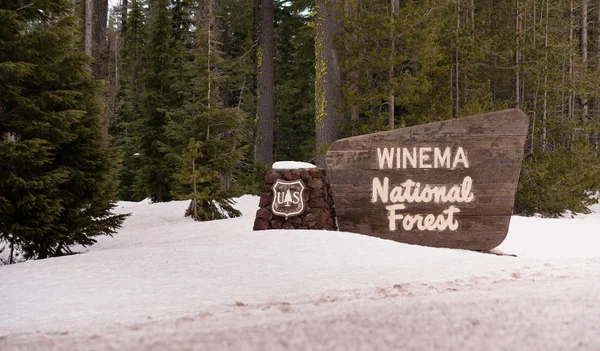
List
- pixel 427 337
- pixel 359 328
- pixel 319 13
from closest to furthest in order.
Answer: pixel 427 337 → pixel 359 328 → pixel 319 13

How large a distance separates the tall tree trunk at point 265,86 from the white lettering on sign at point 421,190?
459 inches

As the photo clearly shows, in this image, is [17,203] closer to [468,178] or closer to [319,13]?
[468,178]

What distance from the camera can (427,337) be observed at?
302 cm

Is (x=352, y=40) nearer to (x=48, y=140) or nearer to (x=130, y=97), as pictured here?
(x=48, y=140)

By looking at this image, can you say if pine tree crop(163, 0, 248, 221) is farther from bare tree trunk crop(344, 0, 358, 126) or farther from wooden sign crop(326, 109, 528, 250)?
wooden sign crop(326, 109, 528, 250)

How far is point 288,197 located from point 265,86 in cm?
1233

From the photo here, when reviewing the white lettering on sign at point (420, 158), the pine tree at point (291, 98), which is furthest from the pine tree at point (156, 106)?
the white lettering on sign at point (420, 158)

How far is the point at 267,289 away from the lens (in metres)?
5.30

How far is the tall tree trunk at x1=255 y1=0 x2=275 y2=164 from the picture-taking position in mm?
19531

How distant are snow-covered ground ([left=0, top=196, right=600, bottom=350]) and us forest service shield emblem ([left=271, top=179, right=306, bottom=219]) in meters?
0.49

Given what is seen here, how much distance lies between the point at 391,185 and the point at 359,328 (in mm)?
5072

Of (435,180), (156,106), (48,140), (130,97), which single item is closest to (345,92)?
(435,180)

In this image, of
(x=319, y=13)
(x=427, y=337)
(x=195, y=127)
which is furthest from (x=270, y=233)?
(x=319, y=13)

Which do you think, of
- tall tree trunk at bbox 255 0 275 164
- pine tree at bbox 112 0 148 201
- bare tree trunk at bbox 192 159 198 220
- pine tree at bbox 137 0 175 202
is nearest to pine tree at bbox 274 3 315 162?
tall tree trunk at bbox 255 0 275 164
